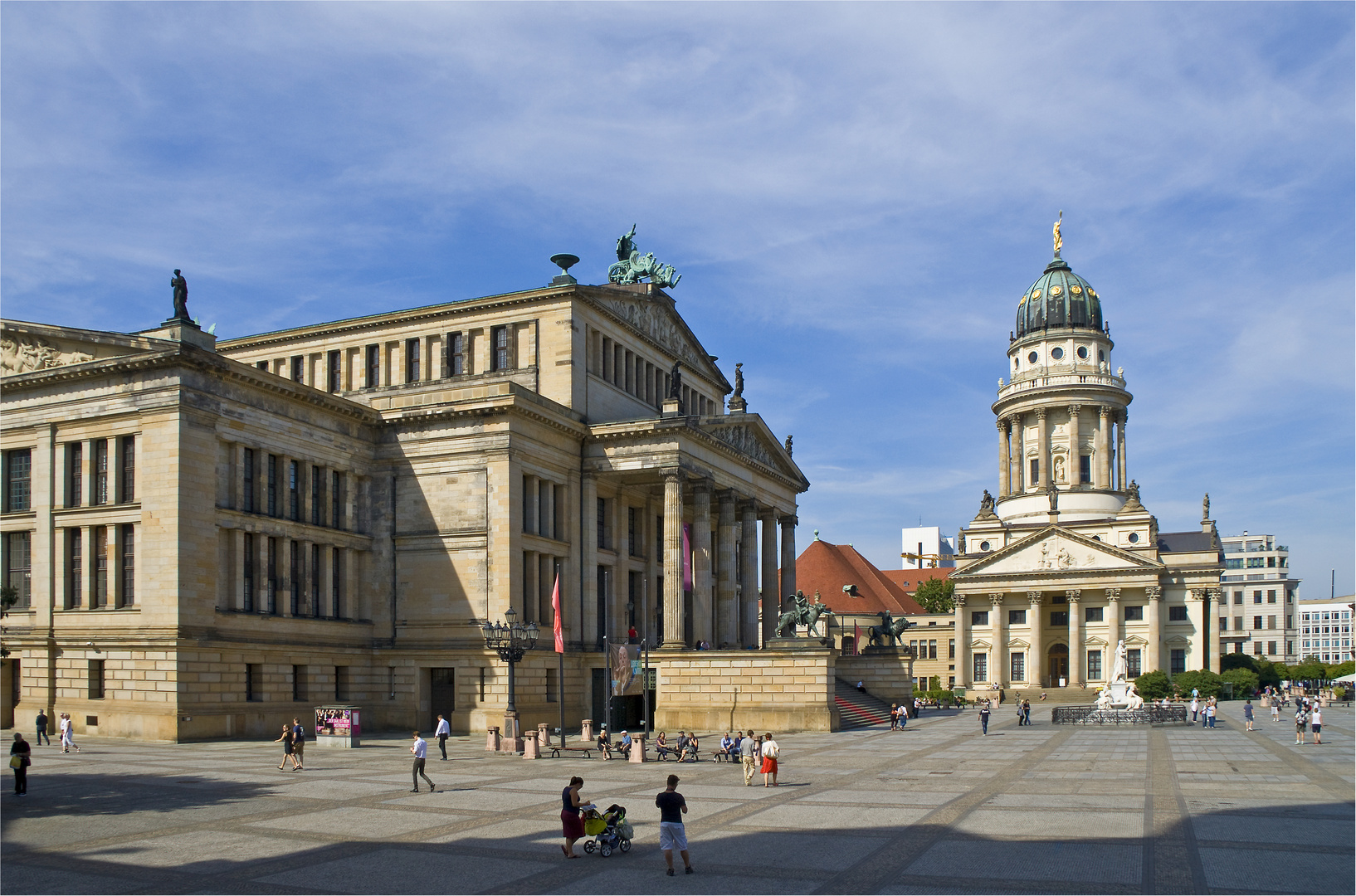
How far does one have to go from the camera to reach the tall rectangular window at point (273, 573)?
169 feet

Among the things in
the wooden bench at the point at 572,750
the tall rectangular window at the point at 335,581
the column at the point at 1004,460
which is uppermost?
the column at the point at 1004,460

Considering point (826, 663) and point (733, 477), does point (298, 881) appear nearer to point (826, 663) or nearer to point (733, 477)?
point (826, 663)

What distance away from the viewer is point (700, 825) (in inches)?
1023

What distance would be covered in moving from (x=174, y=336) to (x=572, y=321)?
802 inches

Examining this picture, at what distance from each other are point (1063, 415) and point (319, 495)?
9924cm

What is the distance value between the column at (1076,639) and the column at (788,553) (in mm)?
53720

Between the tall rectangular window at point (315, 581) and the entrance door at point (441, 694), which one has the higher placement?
the tall rectangular window at point (315, 581)

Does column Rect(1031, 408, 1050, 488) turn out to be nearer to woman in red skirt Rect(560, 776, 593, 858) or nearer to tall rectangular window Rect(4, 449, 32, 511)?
tall rectangular window Rect(4, 449, 32, 511)

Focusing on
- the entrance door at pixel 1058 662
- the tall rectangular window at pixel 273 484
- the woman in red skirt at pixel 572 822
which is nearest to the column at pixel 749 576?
the tall rectangular window at pixel 273 484

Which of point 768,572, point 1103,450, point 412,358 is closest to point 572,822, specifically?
point 412,358

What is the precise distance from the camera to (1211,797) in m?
30.9

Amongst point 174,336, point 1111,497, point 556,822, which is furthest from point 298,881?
point 1111,497

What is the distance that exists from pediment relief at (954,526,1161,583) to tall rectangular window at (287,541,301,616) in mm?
87052

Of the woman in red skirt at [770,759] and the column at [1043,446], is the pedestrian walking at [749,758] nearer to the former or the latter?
the woman in red skirt at [770,759]
